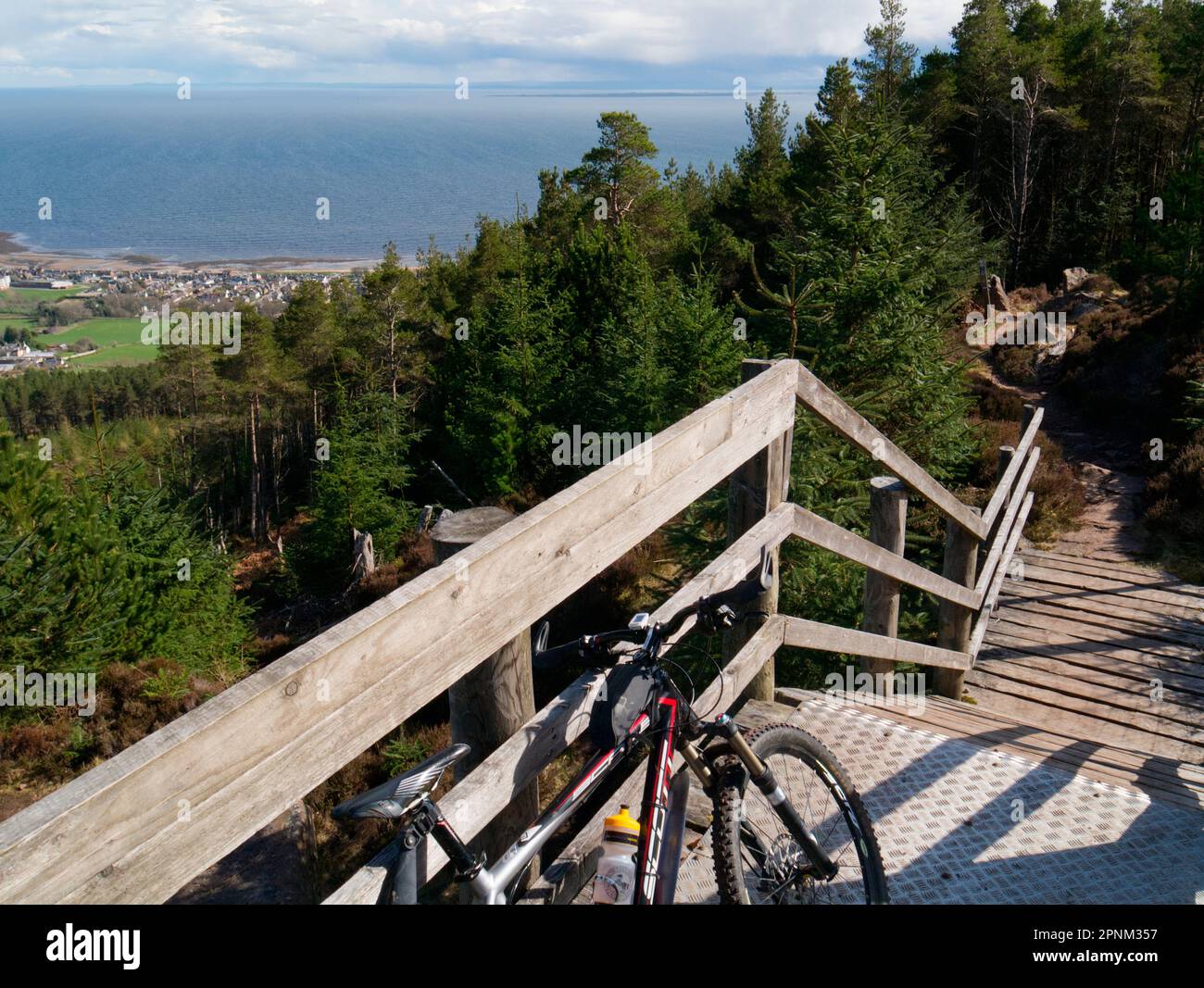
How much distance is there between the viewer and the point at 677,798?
2246 mm

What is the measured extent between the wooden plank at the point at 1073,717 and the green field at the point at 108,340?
87868 mm

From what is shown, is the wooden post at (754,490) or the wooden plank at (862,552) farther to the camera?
the wooden plank at (862,552)

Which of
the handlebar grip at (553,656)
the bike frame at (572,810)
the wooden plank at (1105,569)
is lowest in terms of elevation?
the wooden plank at (1105,569)

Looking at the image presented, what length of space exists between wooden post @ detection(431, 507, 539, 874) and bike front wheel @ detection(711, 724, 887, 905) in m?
0.48

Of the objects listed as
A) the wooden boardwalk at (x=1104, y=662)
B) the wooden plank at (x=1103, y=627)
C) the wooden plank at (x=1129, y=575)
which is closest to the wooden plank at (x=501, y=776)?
the wooden boardwalk at (x=1104, y=662)

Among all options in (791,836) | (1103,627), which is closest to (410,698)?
(791,836)

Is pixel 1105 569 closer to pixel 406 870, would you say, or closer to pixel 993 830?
pixel 993 830

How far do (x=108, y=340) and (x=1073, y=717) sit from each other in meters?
109

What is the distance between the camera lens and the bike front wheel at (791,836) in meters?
2.21

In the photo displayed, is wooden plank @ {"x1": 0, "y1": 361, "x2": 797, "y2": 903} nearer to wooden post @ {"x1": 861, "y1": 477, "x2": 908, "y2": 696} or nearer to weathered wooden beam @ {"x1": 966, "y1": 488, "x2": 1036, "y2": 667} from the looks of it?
wooden post @ {"x1": 861, "y1": 477, "x2": 908, "y2": 696}

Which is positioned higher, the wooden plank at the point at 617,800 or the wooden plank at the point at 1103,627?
the wooden plank at the point at 617,800

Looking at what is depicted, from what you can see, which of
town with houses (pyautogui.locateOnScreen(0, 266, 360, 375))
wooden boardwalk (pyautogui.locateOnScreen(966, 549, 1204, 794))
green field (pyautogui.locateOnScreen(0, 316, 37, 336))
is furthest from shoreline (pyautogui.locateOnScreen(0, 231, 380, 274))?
wooden boardwalk (pyautogui.locateOnScreen(966, 549, 1204, 794))

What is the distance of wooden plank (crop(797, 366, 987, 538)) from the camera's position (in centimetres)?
359

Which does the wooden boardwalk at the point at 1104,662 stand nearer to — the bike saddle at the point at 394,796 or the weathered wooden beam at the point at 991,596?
the weathered wooden beam at the point at 991,596
